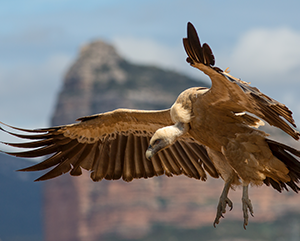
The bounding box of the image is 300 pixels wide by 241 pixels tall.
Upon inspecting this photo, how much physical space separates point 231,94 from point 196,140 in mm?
1387

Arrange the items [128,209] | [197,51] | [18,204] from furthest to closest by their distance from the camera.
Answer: [128,209] < [18,204] < [197,51]

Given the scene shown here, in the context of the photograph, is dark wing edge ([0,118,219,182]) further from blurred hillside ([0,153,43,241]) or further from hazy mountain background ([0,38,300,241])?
hazy mountain background ([0,38,300,241])

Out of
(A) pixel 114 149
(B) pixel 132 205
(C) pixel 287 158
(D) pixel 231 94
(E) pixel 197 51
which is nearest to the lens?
(E) pixel 197 51

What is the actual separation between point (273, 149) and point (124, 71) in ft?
302

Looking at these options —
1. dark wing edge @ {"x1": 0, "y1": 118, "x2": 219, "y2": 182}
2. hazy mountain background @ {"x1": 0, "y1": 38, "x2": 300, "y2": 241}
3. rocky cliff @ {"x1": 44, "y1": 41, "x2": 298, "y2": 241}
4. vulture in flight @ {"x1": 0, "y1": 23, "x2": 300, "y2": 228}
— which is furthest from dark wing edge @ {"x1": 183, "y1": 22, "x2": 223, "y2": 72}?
rocky cliff @ {"x1": 44, "y1": 41, "x2": 298, "y2": 241}

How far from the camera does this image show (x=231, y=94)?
794 centimetres

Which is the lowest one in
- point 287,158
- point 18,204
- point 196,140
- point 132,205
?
point 132,205

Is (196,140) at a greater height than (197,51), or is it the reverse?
(197,51)

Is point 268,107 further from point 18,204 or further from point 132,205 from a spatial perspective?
point 18,204

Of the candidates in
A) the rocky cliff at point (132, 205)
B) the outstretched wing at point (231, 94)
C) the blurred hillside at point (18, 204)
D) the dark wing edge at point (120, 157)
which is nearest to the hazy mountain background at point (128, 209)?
the rocky cliff at point (132, 205)

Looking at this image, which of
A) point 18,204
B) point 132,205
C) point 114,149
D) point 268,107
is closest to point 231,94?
point 268,107

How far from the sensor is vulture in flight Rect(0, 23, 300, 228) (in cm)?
749

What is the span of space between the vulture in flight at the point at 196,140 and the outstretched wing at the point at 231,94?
12mm

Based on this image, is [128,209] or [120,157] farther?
[128,209]
